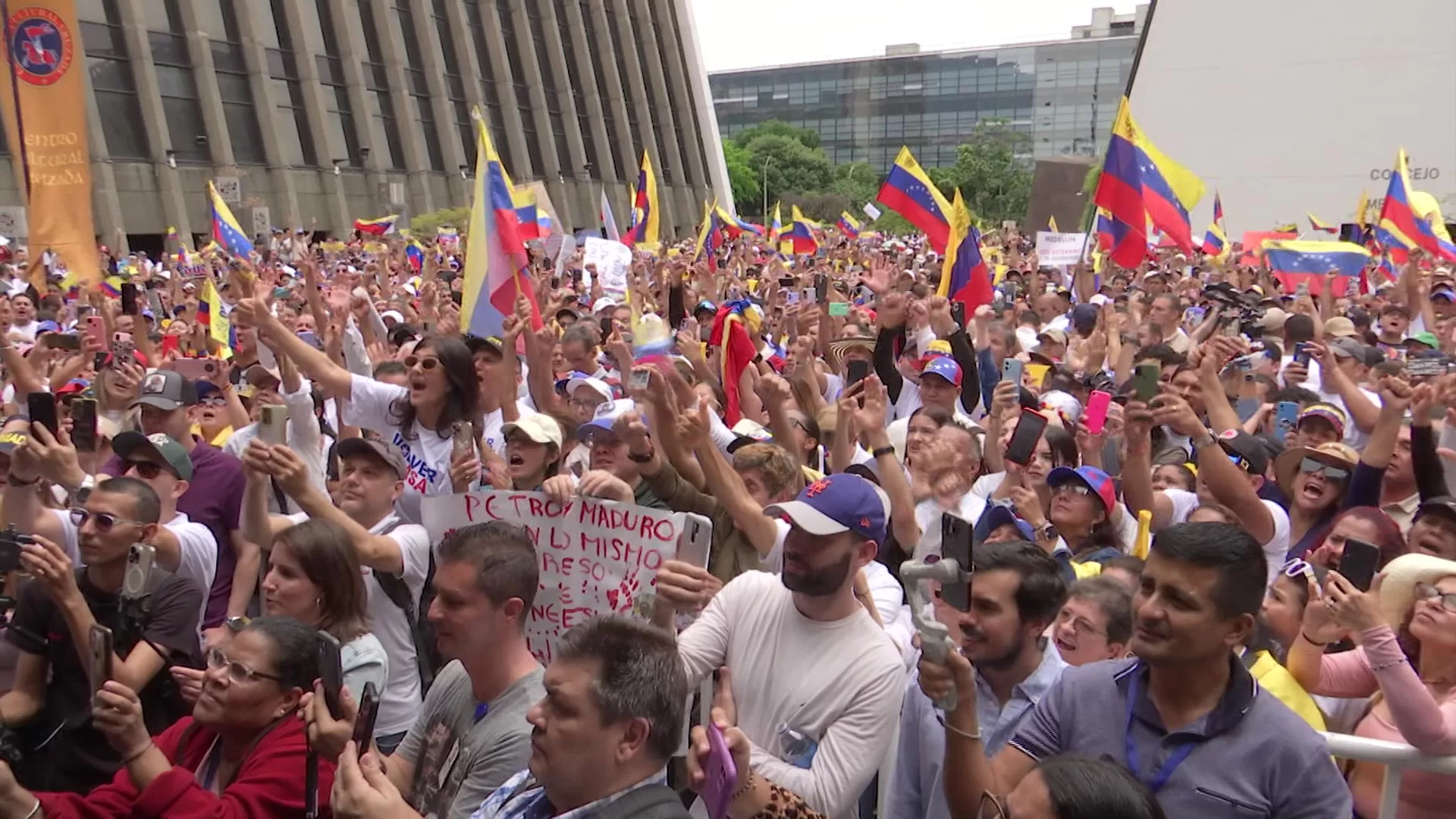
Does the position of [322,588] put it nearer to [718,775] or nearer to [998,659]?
[718,775]

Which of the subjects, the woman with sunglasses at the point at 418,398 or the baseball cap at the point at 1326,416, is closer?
the woman with sunglasses at the point at 418,398

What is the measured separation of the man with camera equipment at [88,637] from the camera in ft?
11.9

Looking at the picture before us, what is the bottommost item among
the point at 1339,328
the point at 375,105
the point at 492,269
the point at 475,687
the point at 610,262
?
the point at 1339,328

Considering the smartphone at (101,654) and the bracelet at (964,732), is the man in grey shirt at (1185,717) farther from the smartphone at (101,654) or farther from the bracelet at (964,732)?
the smartphone at (101,654)

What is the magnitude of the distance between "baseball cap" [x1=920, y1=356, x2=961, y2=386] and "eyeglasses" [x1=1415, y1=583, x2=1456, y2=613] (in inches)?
130

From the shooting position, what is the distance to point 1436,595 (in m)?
3.34

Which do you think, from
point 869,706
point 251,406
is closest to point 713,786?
point 869,706

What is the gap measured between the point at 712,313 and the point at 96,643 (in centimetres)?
797

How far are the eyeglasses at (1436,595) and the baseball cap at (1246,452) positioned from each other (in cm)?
244

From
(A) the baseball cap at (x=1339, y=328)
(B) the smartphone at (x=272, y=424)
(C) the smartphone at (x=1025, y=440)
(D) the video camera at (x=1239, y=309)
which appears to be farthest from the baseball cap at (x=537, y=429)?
(A) the baseball cap at (x=1339, y=328)

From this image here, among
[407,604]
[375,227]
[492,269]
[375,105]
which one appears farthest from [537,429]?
[375,105]

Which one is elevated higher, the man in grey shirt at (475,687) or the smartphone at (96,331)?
the smartphone at (96,331)

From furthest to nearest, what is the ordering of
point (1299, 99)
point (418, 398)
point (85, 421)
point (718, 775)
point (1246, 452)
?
point (1299, 99)
point (1246, 452)
point (418, 398)
point (85, 421)
point (718, 775)

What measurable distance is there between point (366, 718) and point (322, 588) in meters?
1.20
